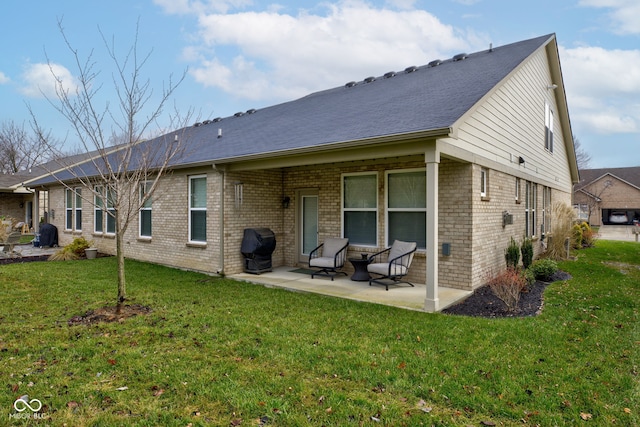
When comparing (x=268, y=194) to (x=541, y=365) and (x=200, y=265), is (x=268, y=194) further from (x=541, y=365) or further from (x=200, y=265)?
(x=541, y=365)

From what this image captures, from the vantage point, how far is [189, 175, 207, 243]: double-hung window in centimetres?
944

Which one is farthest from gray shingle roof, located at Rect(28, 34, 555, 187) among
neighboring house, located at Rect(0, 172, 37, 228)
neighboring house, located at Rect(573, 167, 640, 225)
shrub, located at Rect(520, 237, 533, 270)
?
neighboring house, located at Rect(573, 167, 640, 225)

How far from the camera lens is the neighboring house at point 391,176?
6.56 meters

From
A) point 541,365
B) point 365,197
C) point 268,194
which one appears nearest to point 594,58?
point 365,197

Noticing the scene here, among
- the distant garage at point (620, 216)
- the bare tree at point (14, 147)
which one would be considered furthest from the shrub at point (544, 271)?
the distant garage at point (620, 216)

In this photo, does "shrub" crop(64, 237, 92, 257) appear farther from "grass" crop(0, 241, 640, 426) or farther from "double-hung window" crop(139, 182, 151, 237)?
"grass" crop(0, 241, 640, 426)

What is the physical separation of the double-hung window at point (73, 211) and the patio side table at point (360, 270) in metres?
11.7

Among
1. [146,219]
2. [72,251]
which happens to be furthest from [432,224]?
[72,251]

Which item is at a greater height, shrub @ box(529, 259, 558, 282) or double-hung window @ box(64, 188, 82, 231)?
double-hung window @ box(64, 188, 82, 231)

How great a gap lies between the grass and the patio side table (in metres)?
1.80

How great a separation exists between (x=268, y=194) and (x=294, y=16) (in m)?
7.36

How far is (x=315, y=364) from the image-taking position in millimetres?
3818

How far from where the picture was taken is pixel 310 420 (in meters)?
2.84

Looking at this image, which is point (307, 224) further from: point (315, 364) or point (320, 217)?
point (315, 364)
